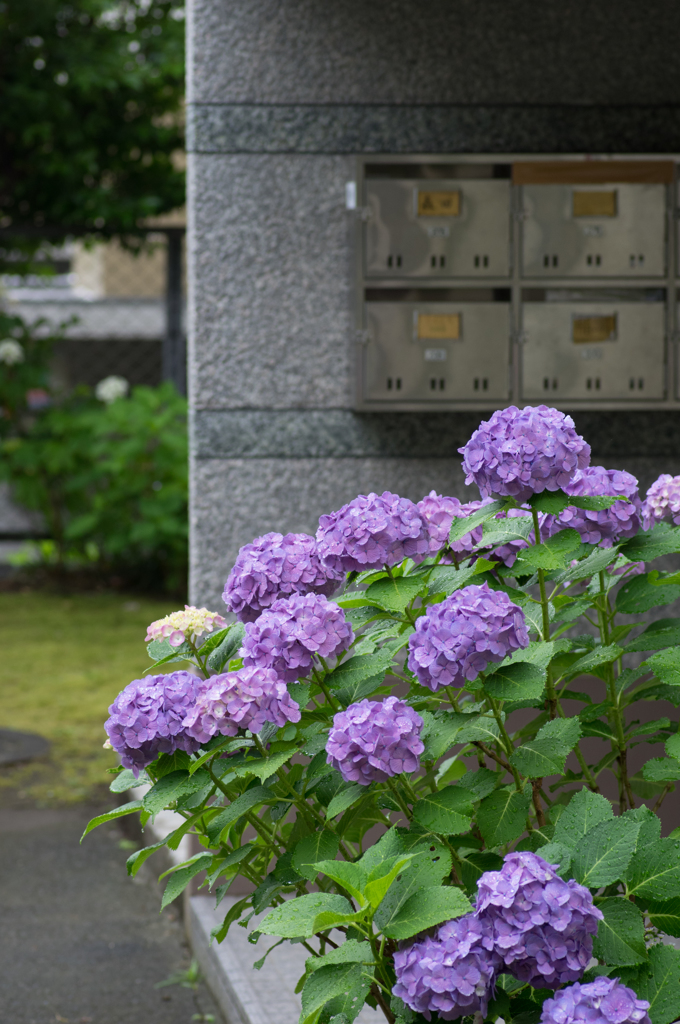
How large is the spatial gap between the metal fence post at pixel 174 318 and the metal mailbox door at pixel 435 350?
17.4ft

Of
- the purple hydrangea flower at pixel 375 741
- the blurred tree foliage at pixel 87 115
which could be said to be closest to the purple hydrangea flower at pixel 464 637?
the purple hydrangea flower at pixel 375 741

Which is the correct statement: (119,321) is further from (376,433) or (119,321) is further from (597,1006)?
(597,1006)

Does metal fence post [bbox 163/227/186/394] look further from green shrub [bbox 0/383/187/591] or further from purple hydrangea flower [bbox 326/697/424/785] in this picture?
purple hydrangea flower [bbox 326/697/424/785]

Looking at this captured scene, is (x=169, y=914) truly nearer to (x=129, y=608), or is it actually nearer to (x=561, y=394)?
(x=561, y=394)

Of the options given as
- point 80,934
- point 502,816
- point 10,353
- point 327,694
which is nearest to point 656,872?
point 502,816

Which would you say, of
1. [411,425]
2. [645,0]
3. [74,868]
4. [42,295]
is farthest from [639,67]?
[42,295]

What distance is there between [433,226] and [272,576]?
1.49m

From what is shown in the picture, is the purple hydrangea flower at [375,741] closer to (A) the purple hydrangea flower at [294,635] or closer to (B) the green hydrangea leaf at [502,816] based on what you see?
(A) the purple hydrangea flower at [294,635]

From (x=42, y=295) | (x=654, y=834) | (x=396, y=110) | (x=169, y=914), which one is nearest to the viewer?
(x=654, y=834)

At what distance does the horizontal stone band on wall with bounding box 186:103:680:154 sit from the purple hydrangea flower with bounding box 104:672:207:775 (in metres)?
1.73

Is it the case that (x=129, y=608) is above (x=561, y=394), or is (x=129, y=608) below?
below

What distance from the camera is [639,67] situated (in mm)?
2816

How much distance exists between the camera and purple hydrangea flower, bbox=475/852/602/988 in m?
1.14

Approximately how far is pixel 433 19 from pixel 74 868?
2.64 meters
